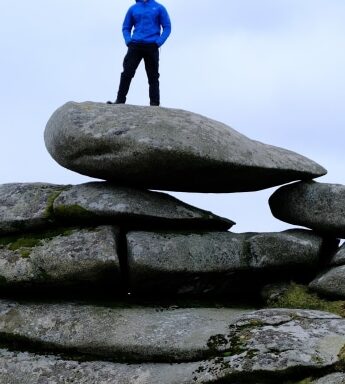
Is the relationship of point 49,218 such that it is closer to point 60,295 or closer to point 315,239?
point 60,295

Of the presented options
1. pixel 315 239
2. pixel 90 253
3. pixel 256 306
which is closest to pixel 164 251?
pixel 90 253

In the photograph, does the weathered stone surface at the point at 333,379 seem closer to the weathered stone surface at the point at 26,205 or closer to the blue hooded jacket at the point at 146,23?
the weathered stone surface at the point at 26,205

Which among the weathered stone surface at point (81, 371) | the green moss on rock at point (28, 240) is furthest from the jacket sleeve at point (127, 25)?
the weathered stone surface at point (81, 371)

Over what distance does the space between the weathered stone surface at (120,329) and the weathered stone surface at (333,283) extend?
200 cm

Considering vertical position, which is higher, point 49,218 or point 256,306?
point 49,218

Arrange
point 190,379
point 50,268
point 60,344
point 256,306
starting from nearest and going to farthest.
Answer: point 190,379 → point 60,344 → point 50,268 → point 256,306

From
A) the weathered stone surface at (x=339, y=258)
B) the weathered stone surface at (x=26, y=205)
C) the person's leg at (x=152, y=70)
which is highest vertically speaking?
the person's leg at (x=152, y=70)

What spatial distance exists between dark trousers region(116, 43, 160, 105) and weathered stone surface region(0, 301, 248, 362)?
6276 millimetres

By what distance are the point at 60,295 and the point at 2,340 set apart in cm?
171

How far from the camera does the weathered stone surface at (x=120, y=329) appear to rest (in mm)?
14570

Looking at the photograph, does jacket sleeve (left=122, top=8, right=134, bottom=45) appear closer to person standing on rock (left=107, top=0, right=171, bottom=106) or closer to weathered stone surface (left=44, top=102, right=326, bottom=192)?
person standing on rock (left=107, top=0, right=171, bottom=106)

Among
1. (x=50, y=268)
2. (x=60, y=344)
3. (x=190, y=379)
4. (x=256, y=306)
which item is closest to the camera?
(x=190, y=379)

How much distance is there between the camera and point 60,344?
15.3 meters

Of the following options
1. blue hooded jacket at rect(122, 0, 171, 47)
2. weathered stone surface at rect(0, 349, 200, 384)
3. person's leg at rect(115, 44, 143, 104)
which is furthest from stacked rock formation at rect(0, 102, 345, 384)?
blue hooded jacket at rect(122, 0, 171, 47)
